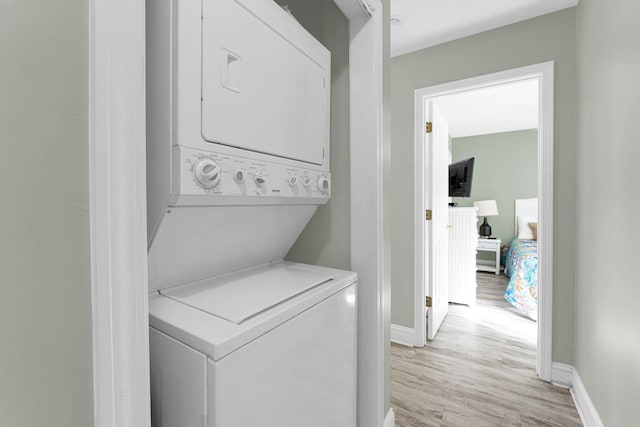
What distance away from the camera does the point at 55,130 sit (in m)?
0.43

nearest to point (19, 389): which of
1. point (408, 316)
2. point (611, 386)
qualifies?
point (611, 386)

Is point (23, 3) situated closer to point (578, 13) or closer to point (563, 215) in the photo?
point (563, 215)

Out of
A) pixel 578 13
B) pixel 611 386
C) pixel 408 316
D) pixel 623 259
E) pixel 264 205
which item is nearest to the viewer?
pixel 264 205

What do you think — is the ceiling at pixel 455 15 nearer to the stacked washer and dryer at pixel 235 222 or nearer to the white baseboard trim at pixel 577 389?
the stacked washer and dryer at pixel 235 222

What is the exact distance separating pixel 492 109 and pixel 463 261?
2.38 meters

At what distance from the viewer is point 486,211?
562 centimetres

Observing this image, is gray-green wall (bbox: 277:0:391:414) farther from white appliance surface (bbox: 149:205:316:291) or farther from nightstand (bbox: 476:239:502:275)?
nightstand (bbox: 476:239:502:275)

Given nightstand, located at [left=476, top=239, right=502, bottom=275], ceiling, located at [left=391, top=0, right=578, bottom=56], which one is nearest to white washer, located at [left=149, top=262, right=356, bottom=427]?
ceiling, located at [left=391, top=0, right=578, bottom=56]

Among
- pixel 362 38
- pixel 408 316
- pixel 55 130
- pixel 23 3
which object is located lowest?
pixel 408 316

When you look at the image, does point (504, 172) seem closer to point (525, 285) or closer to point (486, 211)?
point (486, 211)

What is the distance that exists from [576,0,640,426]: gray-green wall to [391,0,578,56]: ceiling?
0.28m

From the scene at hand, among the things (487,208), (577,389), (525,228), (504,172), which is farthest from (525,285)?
(504,172)

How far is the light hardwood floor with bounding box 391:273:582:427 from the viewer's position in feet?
5.88

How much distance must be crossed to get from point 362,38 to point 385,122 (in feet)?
1.25
